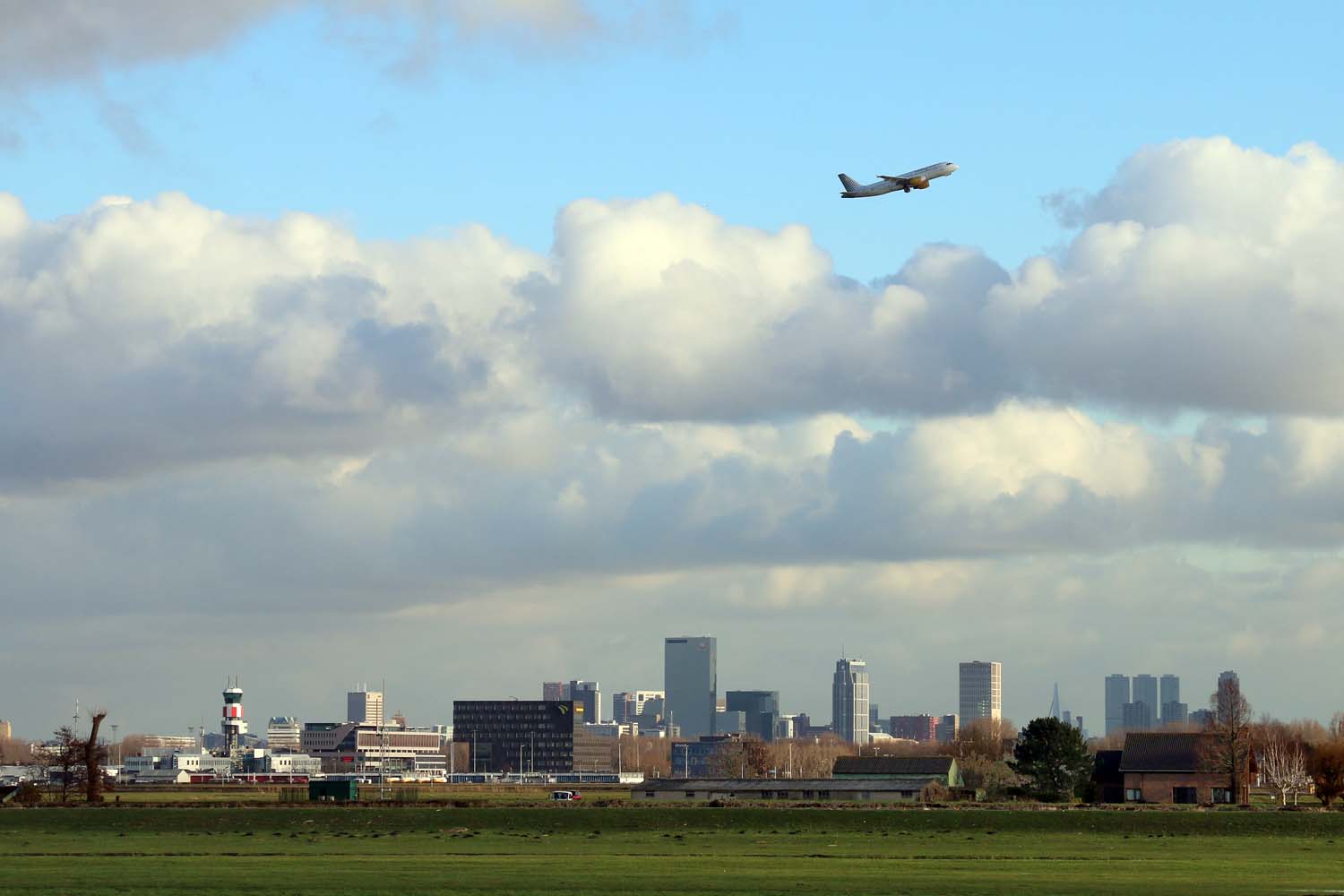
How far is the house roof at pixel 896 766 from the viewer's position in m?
184

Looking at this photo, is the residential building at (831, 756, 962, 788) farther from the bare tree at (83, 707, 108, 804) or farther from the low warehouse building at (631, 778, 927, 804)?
the bare tree at (83, 707, 108, 804)

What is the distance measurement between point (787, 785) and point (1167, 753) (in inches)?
1473

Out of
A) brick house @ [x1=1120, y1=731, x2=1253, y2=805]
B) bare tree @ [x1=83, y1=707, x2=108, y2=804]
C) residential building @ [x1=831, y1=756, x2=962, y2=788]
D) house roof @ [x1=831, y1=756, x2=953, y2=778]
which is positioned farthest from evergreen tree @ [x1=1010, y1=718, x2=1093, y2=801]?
bare tree @ [x1=83, y1=707, x2=108, y2=804]

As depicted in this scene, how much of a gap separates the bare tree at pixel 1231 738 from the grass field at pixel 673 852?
131ft

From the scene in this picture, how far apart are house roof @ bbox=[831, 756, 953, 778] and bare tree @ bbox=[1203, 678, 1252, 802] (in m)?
27.1

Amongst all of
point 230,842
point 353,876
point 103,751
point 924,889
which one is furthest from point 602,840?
point 103,751

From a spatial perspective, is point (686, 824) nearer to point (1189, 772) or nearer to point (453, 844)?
point (453, 844)

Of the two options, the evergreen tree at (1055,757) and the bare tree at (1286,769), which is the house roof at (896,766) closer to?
the evergreen tree at (1055,757)

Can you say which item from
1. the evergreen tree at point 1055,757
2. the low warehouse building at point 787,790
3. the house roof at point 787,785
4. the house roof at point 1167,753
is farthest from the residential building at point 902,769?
the house roof at point 1167,753

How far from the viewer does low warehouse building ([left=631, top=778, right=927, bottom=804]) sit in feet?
547

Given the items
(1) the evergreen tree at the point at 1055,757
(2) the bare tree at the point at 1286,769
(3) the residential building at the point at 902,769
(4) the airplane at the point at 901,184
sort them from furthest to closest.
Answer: (3) the residential building at the point at 902,769
(1) the evergreen tree at the point at 1055,757
(2) the bare tree at the point at 1286,769
(4) the airplane at the point at 901,184

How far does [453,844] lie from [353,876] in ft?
74.7

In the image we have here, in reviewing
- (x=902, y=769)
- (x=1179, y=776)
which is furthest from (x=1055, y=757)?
(x=902, y=769)

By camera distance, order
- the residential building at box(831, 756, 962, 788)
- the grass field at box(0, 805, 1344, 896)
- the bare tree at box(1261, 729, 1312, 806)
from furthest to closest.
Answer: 1. the residential building at box(831, 756, 962, 788)
2. the bare tree at box(1261, 729, 1312, 806)
3. the grass field at box(0, 805, 1344, 896)
